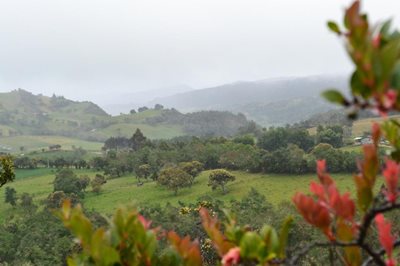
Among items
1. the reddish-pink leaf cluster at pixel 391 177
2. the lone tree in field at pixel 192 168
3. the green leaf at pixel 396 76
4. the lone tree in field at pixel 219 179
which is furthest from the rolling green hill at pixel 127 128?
the green leaf at pixel 396 76

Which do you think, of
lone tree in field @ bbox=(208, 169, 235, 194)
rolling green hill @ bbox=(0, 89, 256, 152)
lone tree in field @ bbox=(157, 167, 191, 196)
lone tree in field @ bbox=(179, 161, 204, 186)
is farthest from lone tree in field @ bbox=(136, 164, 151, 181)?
rolling green hill @ bbox=(0, 89, 256, 152)

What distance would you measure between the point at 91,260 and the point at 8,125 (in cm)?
21461

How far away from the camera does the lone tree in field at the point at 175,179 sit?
6335cm

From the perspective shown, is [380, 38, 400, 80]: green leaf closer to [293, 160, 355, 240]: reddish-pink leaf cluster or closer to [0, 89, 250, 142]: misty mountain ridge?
[293, 160, 355, 240]: reddish-pink leaf cluster

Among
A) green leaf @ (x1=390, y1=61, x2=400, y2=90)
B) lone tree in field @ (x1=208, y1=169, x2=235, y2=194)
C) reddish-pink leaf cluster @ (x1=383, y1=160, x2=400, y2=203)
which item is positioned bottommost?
lone tree in field @ (x1=208, y1=169, x2=235, y2=194)

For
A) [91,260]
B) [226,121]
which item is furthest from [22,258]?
[226,121]

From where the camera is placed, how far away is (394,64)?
1082mm

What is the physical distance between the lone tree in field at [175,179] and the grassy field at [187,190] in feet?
3.34

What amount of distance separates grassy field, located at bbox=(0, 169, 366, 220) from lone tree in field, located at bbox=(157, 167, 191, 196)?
1017 mm

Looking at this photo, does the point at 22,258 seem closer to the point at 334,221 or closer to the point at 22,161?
the point at 334,221

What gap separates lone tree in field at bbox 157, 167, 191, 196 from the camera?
63.3 meters

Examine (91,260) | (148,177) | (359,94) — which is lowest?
(148,177)

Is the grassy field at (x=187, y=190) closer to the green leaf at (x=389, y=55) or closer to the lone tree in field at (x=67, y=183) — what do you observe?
the lone tree in field at (x=67, y=183)

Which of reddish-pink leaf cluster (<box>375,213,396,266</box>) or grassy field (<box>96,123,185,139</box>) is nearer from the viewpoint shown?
reddish-pink leaf cluster (<box>375,213,396,266</box>)
